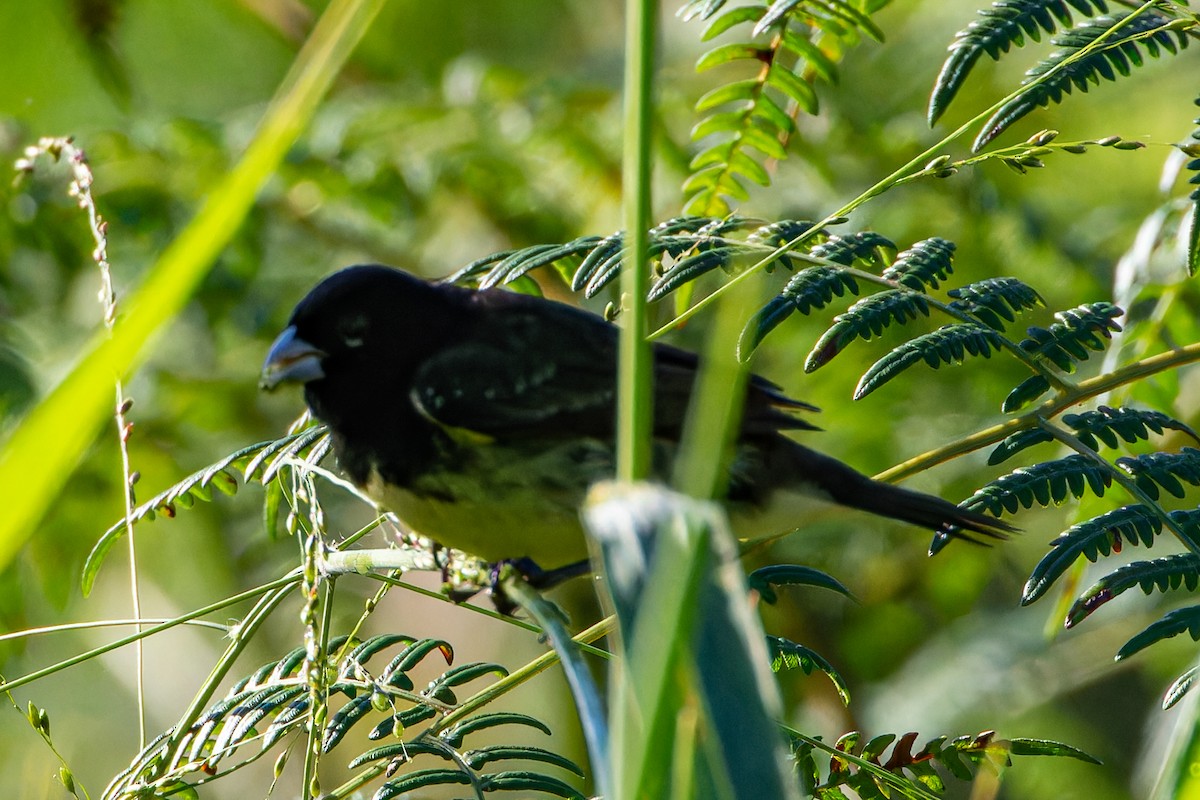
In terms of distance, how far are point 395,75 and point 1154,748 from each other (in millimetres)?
4069

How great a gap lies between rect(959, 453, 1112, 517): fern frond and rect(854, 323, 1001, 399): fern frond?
0.18m

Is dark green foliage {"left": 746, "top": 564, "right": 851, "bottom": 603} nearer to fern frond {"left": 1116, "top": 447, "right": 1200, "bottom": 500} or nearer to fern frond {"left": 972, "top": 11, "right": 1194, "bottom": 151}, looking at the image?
fern frond {"left": 1116, "top": 447, "right": 1200, "bottom": 500}

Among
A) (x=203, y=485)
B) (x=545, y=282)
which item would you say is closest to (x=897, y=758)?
(x=203, y=485)

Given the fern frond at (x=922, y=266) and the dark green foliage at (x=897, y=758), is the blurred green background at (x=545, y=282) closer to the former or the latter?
the fern frond at (x=922, y=266)

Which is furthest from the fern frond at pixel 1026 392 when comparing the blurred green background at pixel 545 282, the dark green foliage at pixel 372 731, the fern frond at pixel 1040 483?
the blurred green background at pixel 545 282

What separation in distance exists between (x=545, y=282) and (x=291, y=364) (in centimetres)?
191

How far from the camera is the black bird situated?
2502mm

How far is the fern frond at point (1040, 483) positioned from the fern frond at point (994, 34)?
544 millimetres

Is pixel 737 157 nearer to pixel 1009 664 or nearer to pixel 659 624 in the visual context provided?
pixel 659 624

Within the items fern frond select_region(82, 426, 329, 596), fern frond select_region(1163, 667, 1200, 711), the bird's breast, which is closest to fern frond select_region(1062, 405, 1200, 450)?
fern frond select_region(1163, 667, 1200, 711)

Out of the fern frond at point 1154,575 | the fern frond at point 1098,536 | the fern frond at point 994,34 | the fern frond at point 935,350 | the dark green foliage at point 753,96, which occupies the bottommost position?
the fern frond at point 1154,575

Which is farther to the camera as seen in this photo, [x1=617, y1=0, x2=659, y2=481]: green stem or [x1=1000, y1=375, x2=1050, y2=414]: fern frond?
[x1=1000, y1=375, x2=1050, y2=414]: fern frond

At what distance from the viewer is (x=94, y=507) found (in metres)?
3.82

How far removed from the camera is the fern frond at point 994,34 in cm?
195
